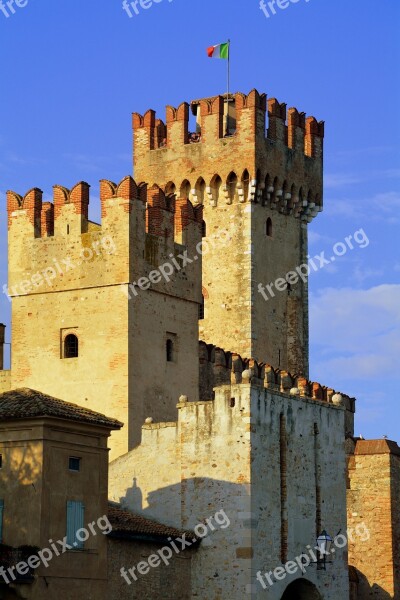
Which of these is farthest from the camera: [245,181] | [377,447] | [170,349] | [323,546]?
[245,181]

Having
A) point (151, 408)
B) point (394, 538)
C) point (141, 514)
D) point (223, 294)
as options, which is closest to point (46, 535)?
point (141, 514)

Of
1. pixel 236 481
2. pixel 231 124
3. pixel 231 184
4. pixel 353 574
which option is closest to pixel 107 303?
pixel 236 481

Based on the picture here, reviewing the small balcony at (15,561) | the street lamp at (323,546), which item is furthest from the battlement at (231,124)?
the small balcony at (15,561)

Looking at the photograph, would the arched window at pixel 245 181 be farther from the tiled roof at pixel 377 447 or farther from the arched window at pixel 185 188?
the tiled roof at pixel 377 447

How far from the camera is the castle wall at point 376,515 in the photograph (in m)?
46.3

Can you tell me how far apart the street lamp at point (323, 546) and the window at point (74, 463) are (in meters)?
7.52

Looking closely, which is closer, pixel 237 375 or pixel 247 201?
pixel 237 375

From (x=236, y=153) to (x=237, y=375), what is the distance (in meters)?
11.4

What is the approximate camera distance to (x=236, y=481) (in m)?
39.2

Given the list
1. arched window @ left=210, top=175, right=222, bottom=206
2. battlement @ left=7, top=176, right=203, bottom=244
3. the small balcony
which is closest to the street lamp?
the small balcony

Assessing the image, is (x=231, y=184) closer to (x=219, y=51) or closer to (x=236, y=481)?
(x=219, y=51)

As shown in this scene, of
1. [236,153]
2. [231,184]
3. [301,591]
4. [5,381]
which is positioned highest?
[236,153]

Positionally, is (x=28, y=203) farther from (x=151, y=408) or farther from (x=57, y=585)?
(x=57, y=585)

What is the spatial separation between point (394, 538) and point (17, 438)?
49.3ft
